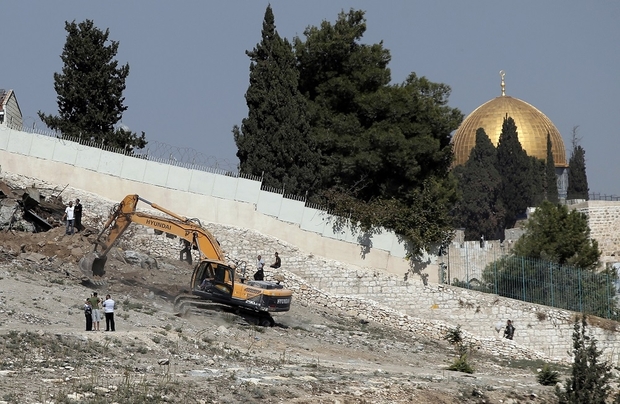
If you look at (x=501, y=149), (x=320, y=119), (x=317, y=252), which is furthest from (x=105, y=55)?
(x=501, y=149)

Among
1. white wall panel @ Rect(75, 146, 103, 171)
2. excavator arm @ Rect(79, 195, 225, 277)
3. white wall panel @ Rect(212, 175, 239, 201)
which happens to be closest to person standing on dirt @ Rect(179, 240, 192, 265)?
excavator arm @ Rect(79, 195, 225, 277)

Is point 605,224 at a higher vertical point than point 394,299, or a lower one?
higher

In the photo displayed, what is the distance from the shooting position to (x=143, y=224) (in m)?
32.9

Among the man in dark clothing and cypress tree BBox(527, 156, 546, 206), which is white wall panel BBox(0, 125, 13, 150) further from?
cypress tree BBox(527, 156, 546, 206)

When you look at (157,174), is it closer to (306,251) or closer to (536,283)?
(306,251)

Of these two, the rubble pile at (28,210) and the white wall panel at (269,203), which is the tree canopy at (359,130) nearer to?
the white wall panel at (269,203)

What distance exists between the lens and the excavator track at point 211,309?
30.8m

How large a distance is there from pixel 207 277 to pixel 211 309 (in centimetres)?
79

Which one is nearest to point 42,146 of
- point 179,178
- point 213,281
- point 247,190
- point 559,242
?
point 179,178

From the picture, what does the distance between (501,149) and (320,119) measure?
31.4m

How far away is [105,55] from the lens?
43.2 metres

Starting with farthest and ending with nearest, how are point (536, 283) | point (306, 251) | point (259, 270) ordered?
1. point (536, 283)
2. point (306, 251)
3. point (259, 270)

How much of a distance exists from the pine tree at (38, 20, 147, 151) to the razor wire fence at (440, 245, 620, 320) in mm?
11703

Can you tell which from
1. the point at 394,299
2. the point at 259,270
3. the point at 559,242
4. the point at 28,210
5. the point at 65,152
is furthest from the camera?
the point at 559,242
